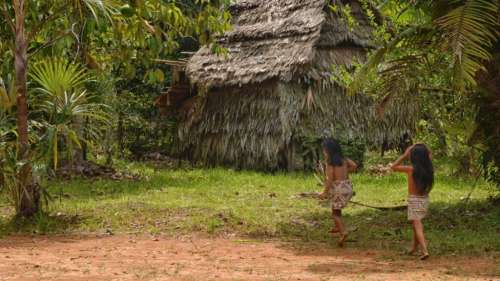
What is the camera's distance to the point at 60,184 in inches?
550

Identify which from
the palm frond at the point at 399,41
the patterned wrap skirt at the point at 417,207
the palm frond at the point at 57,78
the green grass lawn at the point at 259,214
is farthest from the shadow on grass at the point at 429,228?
the palm frond at the point at 57,78

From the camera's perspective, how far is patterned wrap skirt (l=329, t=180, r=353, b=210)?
8.32 metres

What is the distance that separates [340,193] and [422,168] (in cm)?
104

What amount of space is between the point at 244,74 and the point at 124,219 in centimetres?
728

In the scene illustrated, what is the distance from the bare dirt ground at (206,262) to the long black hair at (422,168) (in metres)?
0.75

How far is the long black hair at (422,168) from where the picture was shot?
7641 millimetres

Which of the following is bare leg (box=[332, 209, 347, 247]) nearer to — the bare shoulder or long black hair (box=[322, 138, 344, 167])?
long black hair (box=[322, 138, 344, 167])

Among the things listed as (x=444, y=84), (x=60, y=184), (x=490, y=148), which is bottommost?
(x=60, y=184)

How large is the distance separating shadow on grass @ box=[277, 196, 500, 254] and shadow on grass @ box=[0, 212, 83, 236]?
2.80m

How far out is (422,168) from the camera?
7633mm

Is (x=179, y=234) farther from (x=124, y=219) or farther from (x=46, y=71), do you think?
(x=46, y=71)

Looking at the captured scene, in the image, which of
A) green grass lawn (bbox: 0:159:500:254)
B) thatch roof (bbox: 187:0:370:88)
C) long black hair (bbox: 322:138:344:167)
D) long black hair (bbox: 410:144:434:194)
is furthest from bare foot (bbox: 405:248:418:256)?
thatch roof (bbox: 187:0:370:88)

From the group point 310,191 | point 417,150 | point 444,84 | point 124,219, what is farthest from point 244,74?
point 417,150

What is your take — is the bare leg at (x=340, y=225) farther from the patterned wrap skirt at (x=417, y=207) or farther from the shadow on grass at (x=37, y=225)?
the shadow on grass at (x=37, y=225)
